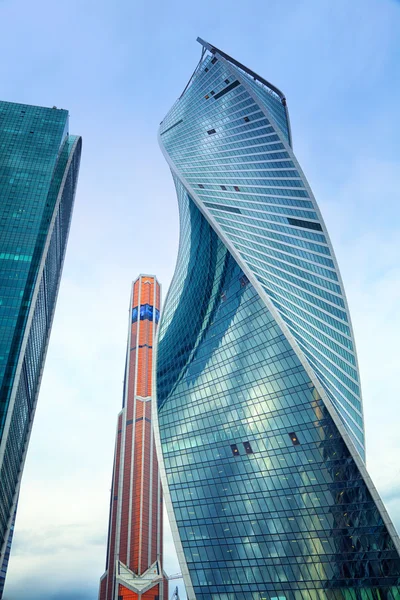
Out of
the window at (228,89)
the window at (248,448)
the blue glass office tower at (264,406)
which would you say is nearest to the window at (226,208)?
the blue glass office tower at (264,406)

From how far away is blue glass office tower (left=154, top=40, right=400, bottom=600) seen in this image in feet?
249

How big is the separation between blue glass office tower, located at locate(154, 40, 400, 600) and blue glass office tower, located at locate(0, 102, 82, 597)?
103ft

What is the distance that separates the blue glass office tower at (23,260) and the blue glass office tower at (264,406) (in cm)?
3137

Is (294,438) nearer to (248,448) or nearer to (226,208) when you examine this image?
(248,448)

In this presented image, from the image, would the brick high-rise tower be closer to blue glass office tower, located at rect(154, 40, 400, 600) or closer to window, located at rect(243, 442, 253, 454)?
blue glass office tower, located at rect(154, 40, 400, 600)

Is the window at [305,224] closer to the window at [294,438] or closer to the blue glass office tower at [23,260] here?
the window at [294,438]

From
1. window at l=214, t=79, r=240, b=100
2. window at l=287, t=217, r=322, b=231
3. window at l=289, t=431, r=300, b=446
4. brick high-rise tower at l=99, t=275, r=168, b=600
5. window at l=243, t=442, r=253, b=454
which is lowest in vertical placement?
window at l=289, t=431, r=300, b=446

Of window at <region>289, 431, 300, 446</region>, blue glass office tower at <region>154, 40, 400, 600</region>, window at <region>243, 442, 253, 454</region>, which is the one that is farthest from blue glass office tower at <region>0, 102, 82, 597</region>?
window at <region>289, 431, 300, 446</region>

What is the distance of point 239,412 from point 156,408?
21.8 meters

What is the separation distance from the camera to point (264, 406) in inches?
3627

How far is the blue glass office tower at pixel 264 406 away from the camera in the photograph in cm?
7575

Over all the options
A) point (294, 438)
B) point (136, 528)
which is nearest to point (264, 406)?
point (294, 438)

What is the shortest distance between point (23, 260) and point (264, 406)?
65.6 meters

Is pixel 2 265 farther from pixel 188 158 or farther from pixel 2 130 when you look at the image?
pixel 188 158
